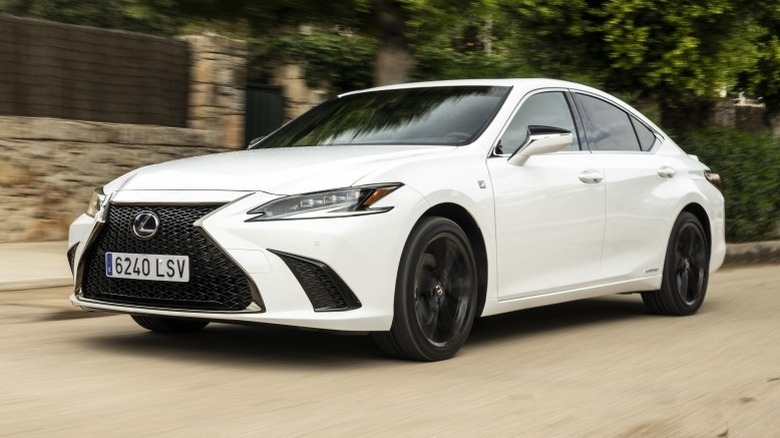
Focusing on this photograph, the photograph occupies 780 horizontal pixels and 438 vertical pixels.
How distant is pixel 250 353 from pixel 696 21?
32.6ft

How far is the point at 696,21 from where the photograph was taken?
50.2 feet

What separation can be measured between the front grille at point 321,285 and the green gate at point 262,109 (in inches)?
376

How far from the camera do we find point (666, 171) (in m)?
8.81

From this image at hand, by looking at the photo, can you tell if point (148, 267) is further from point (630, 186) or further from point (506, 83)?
point (630, 186)

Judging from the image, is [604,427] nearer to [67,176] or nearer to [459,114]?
[459,114]

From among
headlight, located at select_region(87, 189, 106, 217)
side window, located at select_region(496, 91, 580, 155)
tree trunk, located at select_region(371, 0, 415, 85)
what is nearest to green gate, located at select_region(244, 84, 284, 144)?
tree trunk, located at select_region(371, 0, 415, 85)

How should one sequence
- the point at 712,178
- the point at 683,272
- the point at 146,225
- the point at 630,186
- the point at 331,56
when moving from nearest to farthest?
the point at 146,225 → the point at 630,186 → the point at 683,272 → the point at 712,178 → the point at 331,56

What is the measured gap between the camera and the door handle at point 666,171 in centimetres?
874

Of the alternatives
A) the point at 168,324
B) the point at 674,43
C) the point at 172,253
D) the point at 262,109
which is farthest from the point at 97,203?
the point at 674,43

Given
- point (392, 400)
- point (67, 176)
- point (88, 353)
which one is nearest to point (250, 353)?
point (88, 353)

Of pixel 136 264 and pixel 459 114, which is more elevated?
pixel 459 114

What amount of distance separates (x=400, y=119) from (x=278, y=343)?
1463 mm

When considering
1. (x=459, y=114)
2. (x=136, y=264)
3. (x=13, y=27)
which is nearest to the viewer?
(x=136, y=264)

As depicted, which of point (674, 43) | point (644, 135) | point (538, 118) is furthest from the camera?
point (674, 43)
